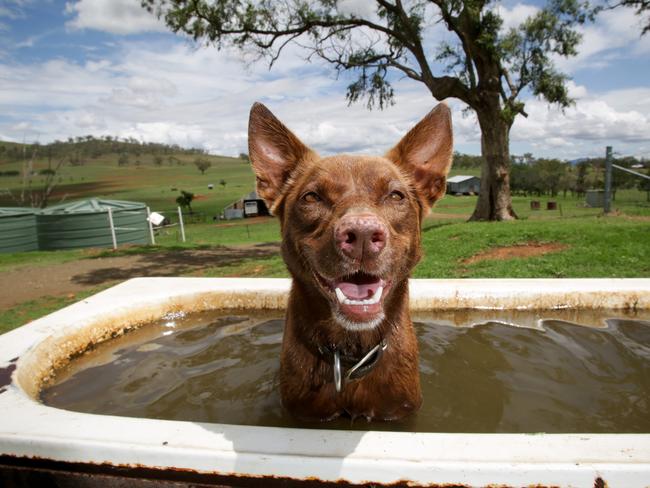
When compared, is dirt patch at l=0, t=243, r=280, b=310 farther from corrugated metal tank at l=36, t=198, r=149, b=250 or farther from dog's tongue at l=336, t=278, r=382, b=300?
corrugated metal tank at l=36, t=198, r=149, b=250

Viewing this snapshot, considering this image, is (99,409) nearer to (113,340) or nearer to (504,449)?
(113,340)

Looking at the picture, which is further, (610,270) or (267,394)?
(610,270)

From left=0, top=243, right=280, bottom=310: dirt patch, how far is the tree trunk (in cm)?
971

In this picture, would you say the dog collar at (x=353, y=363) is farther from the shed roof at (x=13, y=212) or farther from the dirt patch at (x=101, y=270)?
the shed roof at (x=13, y=212)

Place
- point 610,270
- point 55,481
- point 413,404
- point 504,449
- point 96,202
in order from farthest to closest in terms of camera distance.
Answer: point 96,202, point 610,270, point 413,404, point 55,481, point 504,449

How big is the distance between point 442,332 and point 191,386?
2.86 metres

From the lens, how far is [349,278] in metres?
2.50

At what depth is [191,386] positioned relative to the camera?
383 cm

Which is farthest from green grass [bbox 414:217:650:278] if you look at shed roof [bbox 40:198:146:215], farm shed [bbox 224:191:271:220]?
farm shed [bbox 224:191:271:220]

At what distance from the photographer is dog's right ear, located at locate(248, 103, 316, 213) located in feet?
10.5

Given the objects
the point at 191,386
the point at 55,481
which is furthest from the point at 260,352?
the point at 55,481

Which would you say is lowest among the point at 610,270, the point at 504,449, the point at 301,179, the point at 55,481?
the point at 610,270

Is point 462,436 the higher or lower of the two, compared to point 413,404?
higher

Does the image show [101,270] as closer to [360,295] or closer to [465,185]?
[360,295]
